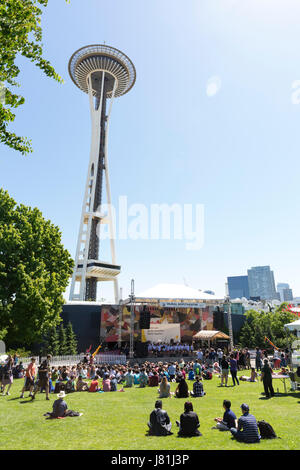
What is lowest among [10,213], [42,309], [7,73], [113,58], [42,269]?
[42,309]

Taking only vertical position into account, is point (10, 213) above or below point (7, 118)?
above

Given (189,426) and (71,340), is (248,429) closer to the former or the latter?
(189,426)

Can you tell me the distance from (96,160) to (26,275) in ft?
161

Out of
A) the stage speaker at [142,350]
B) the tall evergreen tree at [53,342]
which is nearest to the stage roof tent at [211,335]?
the stage speaker at [142,350]

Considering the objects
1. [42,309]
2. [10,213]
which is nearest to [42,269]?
[42,309]

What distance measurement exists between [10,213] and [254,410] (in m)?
18.9

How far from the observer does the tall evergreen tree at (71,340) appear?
104ft

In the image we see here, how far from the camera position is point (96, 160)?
65125 millimetres

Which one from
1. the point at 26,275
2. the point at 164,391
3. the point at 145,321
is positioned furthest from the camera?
the point at 145,321

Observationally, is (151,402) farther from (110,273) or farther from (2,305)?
(110,273)

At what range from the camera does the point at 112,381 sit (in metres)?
14.0

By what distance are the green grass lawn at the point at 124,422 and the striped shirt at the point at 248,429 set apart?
16 centimetres

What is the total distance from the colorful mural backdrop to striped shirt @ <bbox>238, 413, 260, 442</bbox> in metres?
27.8

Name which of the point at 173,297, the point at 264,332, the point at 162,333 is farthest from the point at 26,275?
the point at 264,332
